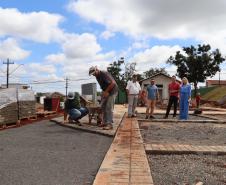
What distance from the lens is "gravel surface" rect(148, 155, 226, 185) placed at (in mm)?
4961

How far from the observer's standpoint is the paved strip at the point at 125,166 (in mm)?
4684

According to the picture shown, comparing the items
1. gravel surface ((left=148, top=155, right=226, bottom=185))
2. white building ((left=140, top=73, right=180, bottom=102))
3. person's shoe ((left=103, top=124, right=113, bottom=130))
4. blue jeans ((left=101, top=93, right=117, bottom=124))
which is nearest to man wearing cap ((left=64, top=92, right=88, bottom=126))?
blue jeans ((left=101, top=93, right=117, bottom=124))

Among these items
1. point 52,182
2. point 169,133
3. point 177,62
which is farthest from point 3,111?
point 177,62

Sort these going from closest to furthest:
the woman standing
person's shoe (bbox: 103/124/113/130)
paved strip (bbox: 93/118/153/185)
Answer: paved strip (bbox: 93/118/153/185) < person's shoe (bbox: 103/124/113/130) < the woman standing

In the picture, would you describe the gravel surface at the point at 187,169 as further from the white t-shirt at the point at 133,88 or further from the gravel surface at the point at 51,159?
the white t-shirt at the point at 133,88

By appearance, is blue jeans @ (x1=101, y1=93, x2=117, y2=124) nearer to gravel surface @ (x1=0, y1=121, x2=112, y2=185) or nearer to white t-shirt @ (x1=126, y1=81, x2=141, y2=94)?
gravel surface @ (x1=0, y1=121, x2=112, y2=185)

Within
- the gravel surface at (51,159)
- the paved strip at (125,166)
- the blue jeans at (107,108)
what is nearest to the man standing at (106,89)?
the blue jeans at (107,108)

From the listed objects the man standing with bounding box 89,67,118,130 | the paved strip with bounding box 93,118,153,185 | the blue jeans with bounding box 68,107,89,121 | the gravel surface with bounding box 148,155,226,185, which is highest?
the man standing with bounding box 89,67,118,130

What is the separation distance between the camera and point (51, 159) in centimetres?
615

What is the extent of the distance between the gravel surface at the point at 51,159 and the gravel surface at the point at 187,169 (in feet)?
2.46

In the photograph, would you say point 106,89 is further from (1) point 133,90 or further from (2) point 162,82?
(2) point 162,82

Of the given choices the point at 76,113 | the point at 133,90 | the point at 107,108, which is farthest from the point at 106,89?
the point at 133,90

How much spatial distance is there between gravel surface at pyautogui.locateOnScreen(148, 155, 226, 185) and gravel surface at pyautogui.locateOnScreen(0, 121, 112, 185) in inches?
29.5

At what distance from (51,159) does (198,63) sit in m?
59.0
